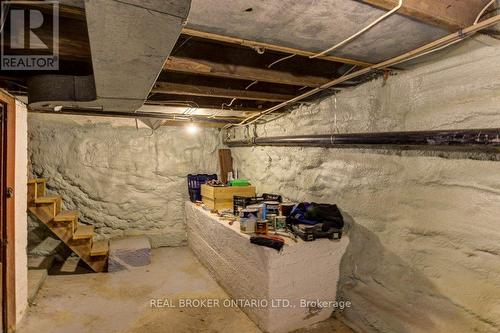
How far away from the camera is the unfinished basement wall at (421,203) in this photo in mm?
1512

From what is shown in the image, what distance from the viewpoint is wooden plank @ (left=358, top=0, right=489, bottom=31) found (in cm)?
122

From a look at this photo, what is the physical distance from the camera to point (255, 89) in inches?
106

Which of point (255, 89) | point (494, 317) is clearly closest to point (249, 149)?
point (255, 89)

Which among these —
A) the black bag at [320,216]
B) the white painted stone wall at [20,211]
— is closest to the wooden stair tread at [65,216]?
the white painted stone wall at [20,211]

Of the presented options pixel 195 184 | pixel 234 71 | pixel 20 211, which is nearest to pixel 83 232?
pixel 20 211

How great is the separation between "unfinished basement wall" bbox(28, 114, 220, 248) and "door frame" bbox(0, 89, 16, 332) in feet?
5.71

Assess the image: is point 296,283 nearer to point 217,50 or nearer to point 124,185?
point 217,50

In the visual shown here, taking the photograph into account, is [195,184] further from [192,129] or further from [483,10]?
[483,10]

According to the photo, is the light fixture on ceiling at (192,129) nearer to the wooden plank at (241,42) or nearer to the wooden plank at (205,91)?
the wooden plank at (205,91)

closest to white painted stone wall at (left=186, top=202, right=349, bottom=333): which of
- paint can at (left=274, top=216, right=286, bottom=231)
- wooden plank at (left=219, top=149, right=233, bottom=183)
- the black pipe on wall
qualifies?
paint can at (left=274, top=216, right=286, bottom=231)

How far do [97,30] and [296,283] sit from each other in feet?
6.76

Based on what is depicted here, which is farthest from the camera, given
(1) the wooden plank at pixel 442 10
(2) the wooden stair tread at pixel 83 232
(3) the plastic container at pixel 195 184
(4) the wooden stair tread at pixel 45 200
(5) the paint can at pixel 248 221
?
(3) the plastic container at pixel 195 184

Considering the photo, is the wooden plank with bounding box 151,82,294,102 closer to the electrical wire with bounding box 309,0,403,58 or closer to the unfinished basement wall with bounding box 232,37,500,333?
the unfinished basement wall with bounding box 232,37,500,333

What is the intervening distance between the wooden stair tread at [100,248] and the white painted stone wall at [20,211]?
0.92 meters
